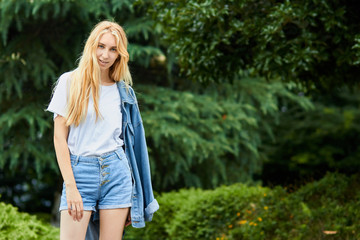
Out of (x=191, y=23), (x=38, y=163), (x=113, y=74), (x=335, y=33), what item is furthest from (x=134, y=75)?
(x=113, y=74)

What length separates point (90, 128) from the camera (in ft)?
8.91

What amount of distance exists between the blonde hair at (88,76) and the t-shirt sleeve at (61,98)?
0.03 meters

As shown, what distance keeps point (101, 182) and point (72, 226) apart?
0.28 m

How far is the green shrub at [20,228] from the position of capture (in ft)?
14.8

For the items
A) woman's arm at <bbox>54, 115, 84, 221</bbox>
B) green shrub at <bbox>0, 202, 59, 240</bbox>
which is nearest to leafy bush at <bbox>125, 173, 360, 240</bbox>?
green shrub at <bbox>0, 202, 59, 240</bbox>

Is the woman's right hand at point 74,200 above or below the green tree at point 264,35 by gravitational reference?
below

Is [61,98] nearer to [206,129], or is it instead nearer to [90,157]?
[90,157]

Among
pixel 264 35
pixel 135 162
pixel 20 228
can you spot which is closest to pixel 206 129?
pixel 264 35

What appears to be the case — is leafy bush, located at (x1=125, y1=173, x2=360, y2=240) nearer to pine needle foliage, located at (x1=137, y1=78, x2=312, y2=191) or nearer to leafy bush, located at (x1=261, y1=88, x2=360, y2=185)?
pine needle foliage, located at (x1=137, y1=78, x2=312, y2=191)

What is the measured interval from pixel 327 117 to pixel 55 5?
26.8ft

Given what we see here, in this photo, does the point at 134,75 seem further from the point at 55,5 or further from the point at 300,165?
the point at 300,165

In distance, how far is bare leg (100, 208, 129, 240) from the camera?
267 cm

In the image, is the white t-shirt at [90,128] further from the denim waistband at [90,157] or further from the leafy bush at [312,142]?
the leafy bush at [312,142]

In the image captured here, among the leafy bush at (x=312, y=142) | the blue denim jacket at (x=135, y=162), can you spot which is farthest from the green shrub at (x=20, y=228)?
the leafy bush at (x=312, y=142)
